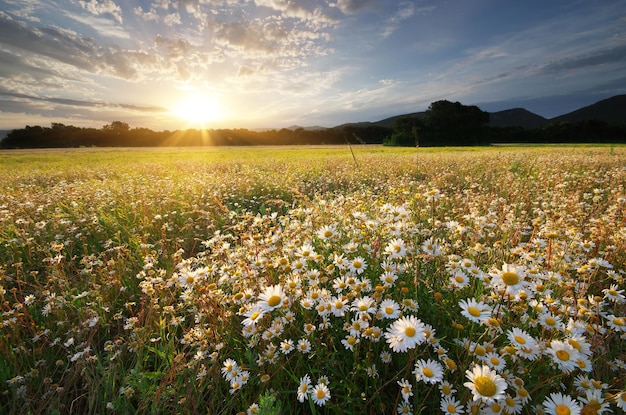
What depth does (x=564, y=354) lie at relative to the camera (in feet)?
5.16

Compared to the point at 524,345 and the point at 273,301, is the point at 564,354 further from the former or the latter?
the point at 273,301

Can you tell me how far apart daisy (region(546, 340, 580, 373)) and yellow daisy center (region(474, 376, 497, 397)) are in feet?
1.38

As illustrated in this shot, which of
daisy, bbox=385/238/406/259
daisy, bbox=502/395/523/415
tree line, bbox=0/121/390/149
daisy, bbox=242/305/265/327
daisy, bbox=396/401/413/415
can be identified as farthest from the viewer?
tree line, bbox=0/121/390/149

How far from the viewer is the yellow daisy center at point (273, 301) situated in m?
1.97

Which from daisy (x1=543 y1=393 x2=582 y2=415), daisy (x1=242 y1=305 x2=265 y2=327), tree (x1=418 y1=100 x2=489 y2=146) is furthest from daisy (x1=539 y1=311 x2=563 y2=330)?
tree (x1=418 y1=100 x2=489 y2=146)

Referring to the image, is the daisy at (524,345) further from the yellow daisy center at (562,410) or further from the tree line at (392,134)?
the tree line at (392,134)

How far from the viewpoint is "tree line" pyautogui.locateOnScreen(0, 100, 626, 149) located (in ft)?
219

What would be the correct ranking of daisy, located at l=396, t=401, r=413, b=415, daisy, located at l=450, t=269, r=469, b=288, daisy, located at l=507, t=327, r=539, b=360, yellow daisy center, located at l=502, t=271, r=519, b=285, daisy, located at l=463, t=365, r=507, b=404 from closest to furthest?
daisy, located at l=463, t=365, r=507, b=404, daisy, located at l=507, t=327, r=539, b=360, daisy, located at l=396, t=401, r=413, b=415, yellow daisy center, located at l=502, t=271, r=519, b=285, daisy, located at l=450, t=269, r=469, b=288

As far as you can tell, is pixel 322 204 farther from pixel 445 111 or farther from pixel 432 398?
pixel 445 111

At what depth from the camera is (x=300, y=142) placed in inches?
2931

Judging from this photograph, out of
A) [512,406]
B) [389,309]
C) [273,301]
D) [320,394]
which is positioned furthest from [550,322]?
[273,301]

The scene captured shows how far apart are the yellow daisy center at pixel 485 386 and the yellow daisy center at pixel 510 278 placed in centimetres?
67

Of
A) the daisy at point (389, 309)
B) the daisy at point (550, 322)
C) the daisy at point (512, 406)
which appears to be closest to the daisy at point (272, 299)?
the daisy at point (389, 309)

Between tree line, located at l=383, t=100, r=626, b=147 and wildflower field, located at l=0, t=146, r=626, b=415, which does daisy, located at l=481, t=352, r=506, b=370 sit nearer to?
wildflower field, located at l=0, t=146, r=626, b=415
